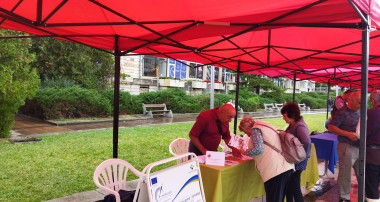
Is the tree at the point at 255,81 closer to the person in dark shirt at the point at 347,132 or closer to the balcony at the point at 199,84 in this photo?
the balcony at the point at 199,84

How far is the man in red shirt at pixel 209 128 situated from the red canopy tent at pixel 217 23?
1158 mm

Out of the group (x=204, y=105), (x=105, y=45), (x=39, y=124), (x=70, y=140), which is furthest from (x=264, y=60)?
(x=204, y=105)

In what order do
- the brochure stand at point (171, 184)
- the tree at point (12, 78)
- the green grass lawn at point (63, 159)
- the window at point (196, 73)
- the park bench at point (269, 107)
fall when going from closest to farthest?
the brochure stand at point (171, 184)
the green grass lawn at point (63, 159)
the tree at point (12, 78)
the park bench at point (269, 107)
the window at point (196, 73)

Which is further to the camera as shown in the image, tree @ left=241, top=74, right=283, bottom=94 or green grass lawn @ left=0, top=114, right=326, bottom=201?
tree @ left=241, top=74, right=283, bottom=94

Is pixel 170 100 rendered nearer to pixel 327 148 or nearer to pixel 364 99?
pixel 327 148

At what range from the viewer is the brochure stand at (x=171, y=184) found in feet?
9.05

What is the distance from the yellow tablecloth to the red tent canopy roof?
1.82 metres

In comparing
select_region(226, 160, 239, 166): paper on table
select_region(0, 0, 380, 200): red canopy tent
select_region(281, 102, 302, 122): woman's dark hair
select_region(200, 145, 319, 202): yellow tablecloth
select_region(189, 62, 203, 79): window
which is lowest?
select_region(200, 145, 319, 202): yellow tablecloth

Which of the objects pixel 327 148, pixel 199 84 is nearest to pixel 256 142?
pixel 327 148

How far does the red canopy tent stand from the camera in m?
2.77

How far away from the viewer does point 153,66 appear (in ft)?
119

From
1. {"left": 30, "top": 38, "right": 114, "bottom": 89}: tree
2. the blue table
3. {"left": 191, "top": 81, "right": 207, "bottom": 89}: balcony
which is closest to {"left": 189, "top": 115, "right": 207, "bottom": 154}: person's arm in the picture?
the blue table

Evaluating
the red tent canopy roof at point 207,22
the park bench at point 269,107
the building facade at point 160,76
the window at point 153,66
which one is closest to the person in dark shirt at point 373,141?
the red tent canopy roof at point 207,22

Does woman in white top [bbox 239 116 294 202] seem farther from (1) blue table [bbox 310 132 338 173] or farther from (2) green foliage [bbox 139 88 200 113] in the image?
(2) green foliage [bbox 139 88 200 113]
